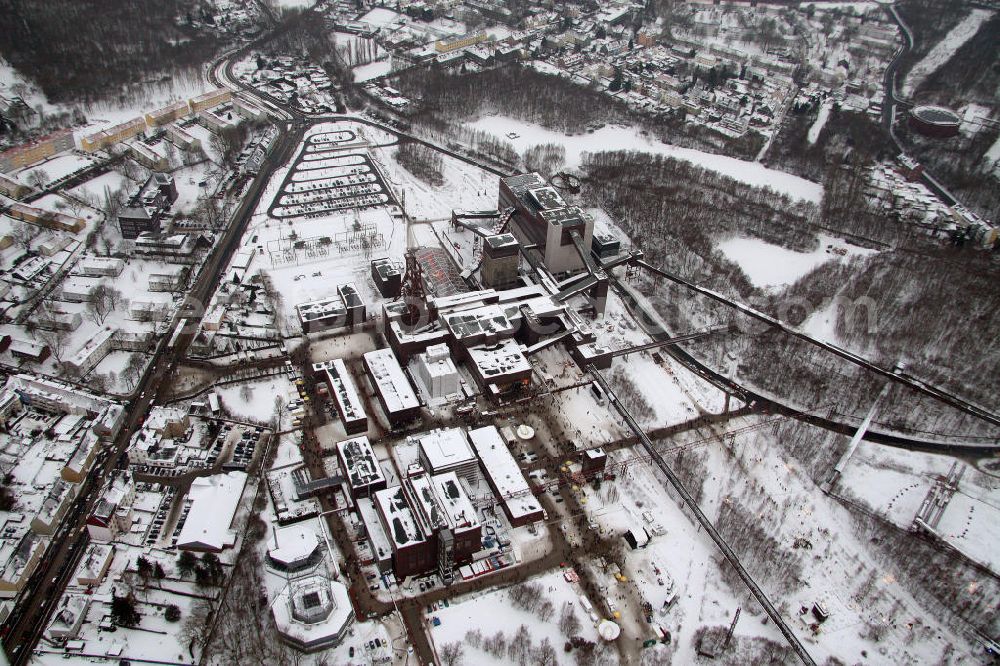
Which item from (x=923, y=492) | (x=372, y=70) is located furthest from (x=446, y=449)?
(x=372, y=70)

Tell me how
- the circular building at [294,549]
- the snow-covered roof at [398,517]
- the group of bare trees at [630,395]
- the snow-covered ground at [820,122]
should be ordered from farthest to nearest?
1. the snow-covered ground at [820,122]
2. the group of bare trees at [630,395]
3. the circular building at [294,549]
4. the snow-covered roof at [398,517]

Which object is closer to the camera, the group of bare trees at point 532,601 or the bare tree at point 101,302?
the group of bare trees at point 532,601

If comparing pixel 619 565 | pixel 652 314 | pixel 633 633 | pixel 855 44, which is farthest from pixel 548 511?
pixel 855 44

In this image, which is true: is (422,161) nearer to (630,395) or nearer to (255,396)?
(255,396)

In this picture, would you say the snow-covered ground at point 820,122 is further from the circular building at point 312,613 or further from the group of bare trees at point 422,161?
the circular building at point 312,613

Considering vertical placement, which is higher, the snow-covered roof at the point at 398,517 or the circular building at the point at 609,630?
the snow-covered roof at the point at 398,517

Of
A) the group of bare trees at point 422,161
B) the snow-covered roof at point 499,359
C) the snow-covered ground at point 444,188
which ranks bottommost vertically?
the snow-covered roof at point 499,359

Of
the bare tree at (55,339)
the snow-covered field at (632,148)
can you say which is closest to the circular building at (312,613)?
the bare tree at (55,339)
